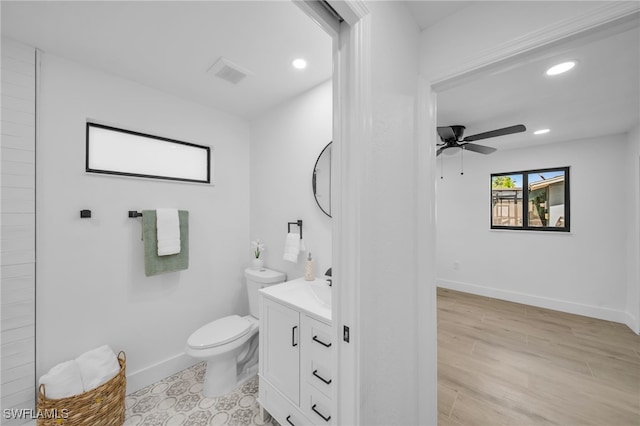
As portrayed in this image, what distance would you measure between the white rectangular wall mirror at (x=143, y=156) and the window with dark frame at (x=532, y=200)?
4362 mm

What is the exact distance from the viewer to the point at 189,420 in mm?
1609

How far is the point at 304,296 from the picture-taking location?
1.57 meters

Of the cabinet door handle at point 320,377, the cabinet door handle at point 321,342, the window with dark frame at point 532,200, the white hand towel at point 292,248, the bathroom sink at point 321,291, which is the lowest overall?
the cabinet door handle at point 320,377

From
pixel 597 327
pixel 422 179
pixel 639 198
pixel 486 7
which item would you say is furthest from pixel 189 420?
pixel 639 198

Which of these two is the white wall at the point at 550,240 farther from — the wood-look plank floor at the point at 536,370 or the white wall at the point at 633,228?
the wood-look plank floor at the point at 536,370

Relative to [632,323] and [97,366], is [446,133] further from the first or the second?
[97,366]

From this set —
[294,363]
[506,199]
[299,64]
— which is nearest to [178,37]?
[299,64]

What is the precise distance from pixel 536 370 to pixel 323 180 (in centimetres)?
250

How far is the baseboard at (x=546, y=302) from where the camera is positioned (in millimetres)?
3113

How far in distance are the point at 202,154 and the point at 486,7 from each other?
2.31 metres

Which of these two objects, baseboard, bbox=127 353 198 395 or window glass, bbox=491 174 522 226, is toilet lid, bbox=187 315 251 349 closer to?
baseboard, bbox=127 353 198 395

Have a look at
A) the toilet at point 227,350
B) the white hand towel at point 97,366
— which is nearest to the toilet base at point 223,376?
the toilet at point 227,350

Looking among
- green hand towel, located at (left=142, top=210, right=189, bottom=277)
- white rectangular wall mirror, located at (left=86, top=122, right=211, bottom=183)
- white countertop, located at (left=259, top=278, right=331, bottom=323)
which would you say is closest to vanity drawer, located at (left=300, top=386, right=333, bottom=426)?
white countertop, located at (left=259, top=278, right=331, bottom=323)

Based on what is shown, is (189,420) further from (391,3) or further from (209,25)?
(391,3)
